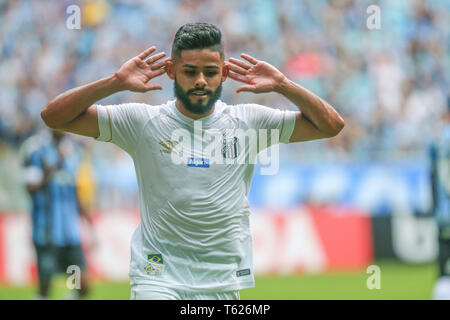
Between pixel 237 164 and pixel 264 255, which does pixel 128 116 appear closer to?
pixel 237 164

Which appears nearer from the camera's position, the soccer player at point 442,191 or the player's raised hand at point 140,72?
the player's raised hand at point 140,72

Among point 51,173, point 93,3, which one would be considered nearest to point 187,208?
point 51,173

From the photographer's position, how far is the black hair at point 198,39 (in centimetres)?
481

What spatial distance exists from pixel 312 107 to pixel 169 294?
1.52 metres

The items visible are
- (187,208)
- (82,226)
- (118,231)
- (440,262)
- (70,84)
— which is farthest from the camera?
(70,84)

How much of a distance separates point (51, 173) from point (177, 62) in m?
5.78

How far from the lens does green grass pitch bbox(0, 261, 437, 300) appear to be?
11.1 m

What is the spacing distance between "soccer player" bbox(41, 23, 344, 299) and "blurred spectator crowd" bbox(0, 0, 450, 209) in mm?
10546

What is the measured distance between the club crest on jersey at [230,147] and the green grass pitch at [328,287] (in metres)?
6.11

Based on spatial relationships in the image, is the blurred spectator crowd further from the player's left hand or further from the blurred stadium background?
the player's left hand

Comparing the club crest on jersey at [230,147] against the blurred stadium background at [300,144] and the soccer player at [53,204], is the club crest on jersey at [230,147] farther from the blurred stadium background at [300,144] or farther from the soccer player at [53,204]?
the blurred stadium background at [300,144]

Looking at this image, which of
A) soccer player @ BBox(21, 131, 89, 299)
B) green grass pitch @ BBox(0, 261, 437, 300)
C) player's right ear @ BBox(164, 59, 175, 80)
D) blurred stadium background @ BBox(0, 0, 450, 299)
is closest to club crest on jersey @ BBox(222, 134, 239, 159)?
player's right ear @ BBox(164, 59, 175, 80)

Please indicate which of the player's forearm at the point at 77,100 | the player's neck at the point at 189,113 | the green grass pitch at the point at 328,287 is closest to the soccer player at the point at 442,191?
the green grass pitch at the point at 328,287
